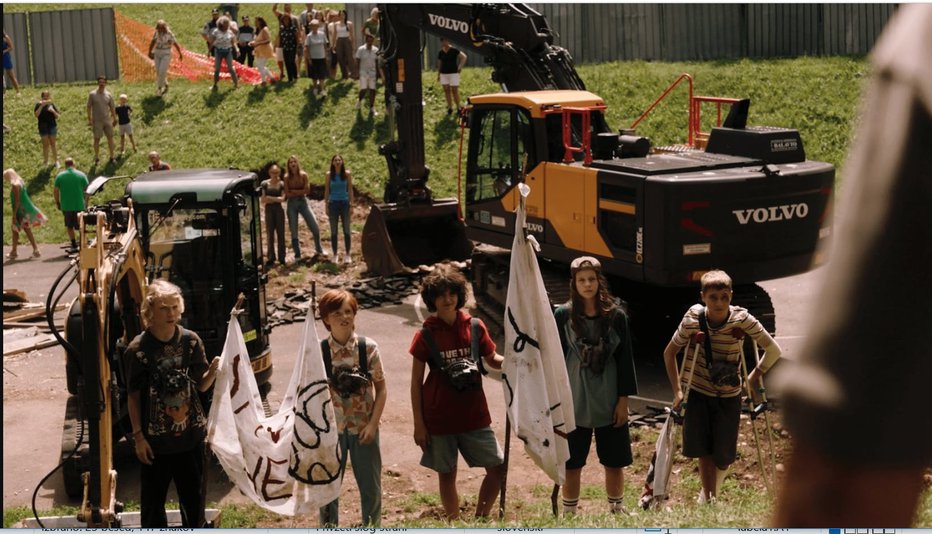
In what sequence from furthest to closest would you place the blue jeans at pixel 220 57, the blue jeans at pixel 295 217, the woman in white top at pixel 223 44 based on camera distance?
1. the blue jeans at pixel 220 57
2. the woman in white top at pixel 223 44
3. the blue jeans at pixel 295 217

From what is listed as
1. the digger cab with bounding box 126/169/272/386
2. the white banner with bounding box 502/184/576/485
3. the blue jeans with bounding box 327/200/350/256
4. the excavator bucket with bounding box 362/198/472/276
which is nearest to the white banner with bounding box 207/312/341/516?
the white banner with bounding box 502/184/576/485

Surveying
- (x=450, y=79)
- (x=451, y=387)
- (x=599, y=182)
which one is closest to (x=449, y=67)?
(x=450, y=79)

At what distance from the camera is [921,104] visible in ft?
2.54

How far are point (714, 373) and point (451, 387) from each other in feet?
5.78

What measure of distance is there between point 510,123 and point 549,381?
8070 mm

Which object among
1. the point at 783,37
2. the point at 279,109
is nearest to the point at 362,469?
the point at 279,109

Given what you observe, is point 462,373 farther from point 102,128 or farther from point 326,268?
point 102,128

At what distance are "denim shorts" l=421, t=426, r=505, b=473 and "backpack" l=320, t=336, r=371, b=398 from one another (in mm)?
648

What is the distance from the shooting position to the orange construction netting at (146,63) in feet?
106

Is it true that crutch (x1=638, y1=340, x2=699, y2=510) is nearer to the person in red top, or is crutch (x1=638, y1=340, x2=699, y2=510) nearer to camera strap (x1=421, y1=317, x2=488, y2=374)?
the person in red top

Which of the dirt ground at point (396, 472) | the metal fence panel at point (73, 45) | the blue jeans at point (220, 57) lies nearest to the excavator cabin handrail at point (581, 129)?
the dirt ground at point (396, 472)

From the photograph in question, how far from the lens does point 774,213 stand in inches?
536

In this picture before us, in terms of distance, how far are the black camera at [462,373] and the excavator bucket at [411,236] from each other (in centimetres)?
1068

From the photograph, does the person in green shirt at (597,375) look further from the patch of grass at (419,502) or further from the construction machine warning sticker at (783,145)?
the construction machine warning sticker at (783,145)
